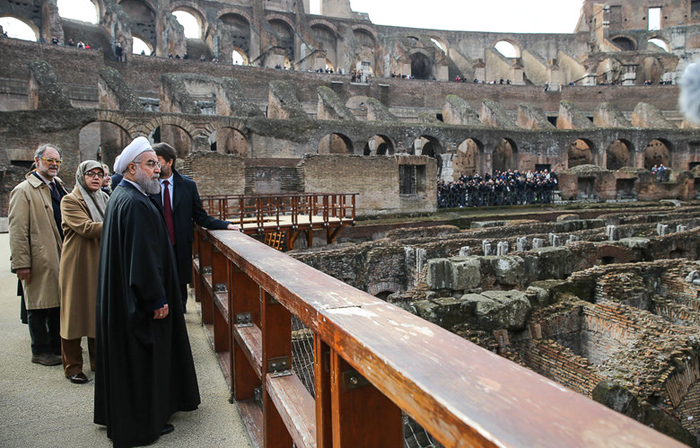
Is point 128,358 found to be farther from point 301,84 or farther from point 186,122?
point 301,84

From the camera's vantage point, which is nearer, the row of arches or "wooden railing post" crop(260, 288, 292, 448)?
"wooden railing post" crop(260, 288, 292, 448)

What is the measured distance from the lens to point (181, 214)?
396 cm

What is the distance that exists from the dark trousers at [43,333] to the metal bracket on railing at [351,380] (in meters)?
3.49

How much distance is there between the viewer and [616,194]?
83.6ft

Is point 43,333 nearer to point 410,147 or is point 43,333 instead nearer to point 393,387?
point 393,387

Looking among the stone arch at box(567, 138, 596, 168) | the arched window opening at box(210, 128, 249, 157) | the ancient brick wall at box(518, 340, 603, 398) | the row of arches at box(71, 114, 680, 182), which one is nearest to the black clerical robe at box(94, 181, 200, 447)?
the ancient brick wall at box(518, 340, 603, 398)

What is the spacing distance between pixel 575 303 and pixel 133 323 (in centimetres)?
622

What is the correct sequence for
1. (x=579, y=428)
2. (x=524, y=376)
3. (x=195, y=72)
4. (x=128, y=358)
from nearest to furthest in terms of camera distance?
(x=579, y=428) → (x=524, y=376) → (x=128, y=358) → (x=195, y=72)

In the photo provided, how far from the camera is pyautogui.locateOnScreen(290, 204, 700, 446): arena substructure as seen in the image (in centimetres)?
526

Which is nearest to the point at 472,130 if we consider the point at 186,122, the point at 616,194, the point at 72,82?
the point at 616,194

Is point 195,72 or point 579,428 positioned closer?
point 579,428

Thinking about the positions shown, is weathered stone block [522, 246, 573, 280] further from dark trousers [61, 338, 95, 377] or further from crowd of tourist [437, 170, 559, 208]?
crowd of tourist [437, 170, 559, 208]

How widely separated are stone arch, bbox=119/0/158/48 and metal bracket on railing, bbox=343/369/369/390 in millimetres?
38894

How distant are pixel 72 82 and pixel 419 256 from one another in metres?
23.7
